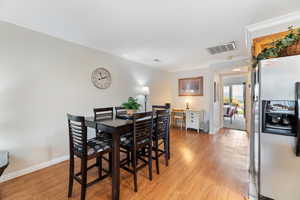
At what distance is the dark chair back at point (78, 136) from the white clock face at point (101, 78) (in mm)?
1655

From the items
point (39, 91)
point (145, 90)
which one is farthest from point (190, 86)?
point (39, 91)

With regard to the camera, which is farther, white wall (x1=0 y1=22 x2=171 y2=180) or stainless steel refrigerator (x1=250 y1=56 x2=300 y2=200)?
white wall (x1=0 y1=22 x2=171 y2=180)

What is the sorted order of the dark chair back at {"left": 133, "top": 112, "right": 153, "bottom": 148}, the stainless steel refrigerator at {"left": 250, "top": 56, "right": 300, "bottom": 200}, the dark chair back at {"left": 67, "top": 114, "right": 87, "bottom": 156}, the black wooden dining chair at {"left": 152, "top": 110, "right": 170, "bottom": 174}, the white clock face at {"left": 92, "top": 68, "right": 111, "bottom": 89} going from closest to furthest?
the stainless steel refrigerator at {"left": 250, "top": 56, "right": 300, "bottom": 200}, the dark chair back at {"left": 67, "top": 114, "right": 87, "bottom": 156}, the dark chair back at {"left": 133, "top": 112, "right": 153, "bottom": 148}, the black wooden dining chair at {"left": 152, "top": 110, "right": 170, "bottom": 174}, the white clock face at {"left": 92, "top": 68, "right": 111, "bottom": 89}

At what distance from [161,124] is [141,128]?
24.4 inches

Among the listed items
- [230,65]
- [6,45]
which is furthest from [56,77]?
[230,65]

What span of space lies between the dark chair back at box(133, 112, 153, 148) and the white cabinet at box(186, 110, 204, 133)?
10.1ft

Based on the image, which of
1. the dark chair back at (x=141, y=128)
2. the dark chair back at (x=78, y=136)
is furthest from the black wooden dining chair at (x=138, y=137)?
the dark chair back at (x=78, y=136)

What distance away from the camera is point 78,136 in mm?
1530

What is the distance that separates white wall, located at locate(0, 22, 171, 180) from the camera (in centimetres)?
200

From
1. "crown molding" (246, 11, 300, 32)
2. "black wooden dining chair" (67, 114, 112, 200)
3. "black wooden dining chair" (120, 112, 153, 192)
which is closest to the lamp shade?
"black wooden dining chair" (120, 112, 153, 192)

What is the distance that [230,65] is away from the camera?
12.8ft

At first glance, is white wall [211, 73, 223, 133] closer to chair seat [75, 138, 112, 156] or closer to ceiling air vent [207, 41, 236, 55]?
ceiling air vent [207, 41, 236, 55]

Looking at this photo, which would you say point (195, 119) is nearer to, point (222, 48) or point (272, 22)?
point (222, 48)

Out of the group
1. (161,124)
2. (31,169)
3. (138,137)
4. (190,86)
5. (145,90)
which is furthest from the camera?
(190,86)
